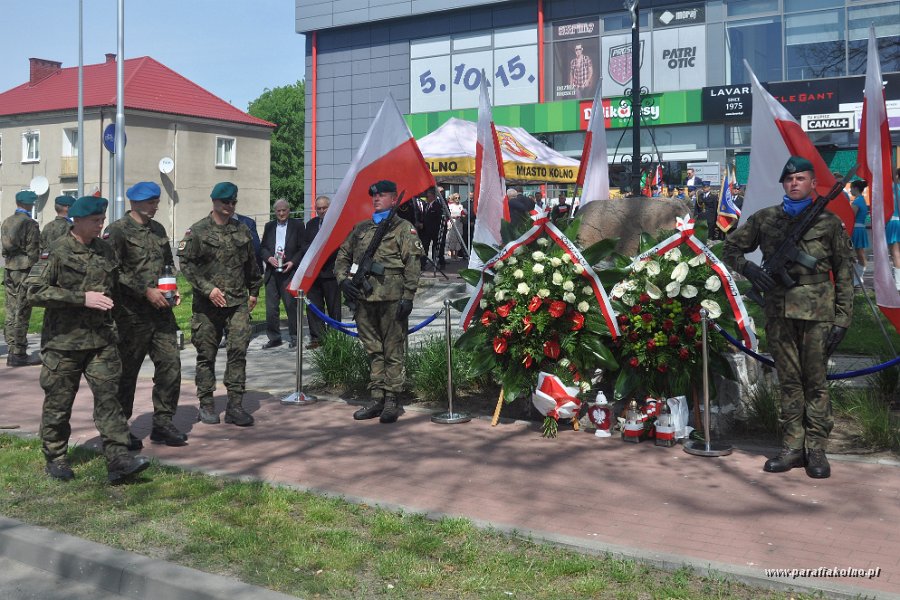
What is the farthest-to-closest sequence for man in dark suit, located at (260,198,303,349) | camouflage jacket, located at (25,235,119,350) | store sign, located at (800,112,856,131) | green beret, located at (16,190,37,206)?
store sign, located at (800,112,856,131) < man in dark suit, located at (260,198,303,349) < green beret, located at (16,190,37,206) < camouflage jacket, located at (25,235,119,350)

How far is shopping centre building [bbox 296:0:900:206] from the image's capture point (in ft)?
106

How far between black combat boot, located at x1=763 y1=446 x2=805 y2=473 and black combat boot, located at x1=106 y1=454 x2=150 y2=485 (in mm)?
4388

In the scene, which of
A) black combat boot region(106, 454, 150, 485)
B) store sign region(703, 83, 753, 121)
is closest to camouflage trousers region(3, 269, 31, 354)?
black combat boot region(106, 454, 150, 485)

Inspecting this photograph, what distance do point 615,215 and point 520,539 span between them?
214 inches

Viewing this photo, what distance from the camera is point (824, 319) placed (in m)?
6.72

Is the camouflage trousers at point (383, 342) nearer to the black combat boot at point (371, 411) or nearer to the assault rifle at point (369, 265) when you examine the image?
the black combat boot at point (371, 411)

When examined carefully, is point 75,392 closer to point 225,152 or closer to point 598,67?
point 598,67

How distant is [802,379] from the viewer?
693 cm

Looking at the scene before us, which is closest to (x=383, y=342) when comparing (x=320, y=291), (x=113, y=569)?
(x=113, y=569)

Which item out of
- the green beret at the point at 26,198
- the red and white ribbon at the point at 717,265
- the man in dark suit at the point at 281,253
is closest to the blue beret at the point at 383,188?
the red and white ribbon at the point at 717,265

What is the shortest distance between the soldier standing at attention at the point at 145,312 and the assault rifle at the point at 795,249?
4.57 meters

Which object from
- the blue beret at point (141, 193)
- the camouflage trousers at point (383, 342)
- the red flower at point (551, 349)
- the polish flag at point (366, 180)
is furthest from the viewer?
the polish flag at point (366, 180)

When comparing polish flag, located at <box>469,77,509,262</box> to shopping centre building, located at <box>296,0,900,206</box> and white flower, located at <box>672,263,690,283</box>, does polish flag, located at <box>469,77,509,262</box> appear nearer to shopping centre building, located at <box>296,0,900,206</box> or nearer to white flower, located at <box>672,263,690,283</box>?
white flower, located at <box>672,263,690,283</box>

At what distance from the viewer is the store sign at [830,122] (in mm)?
31688
